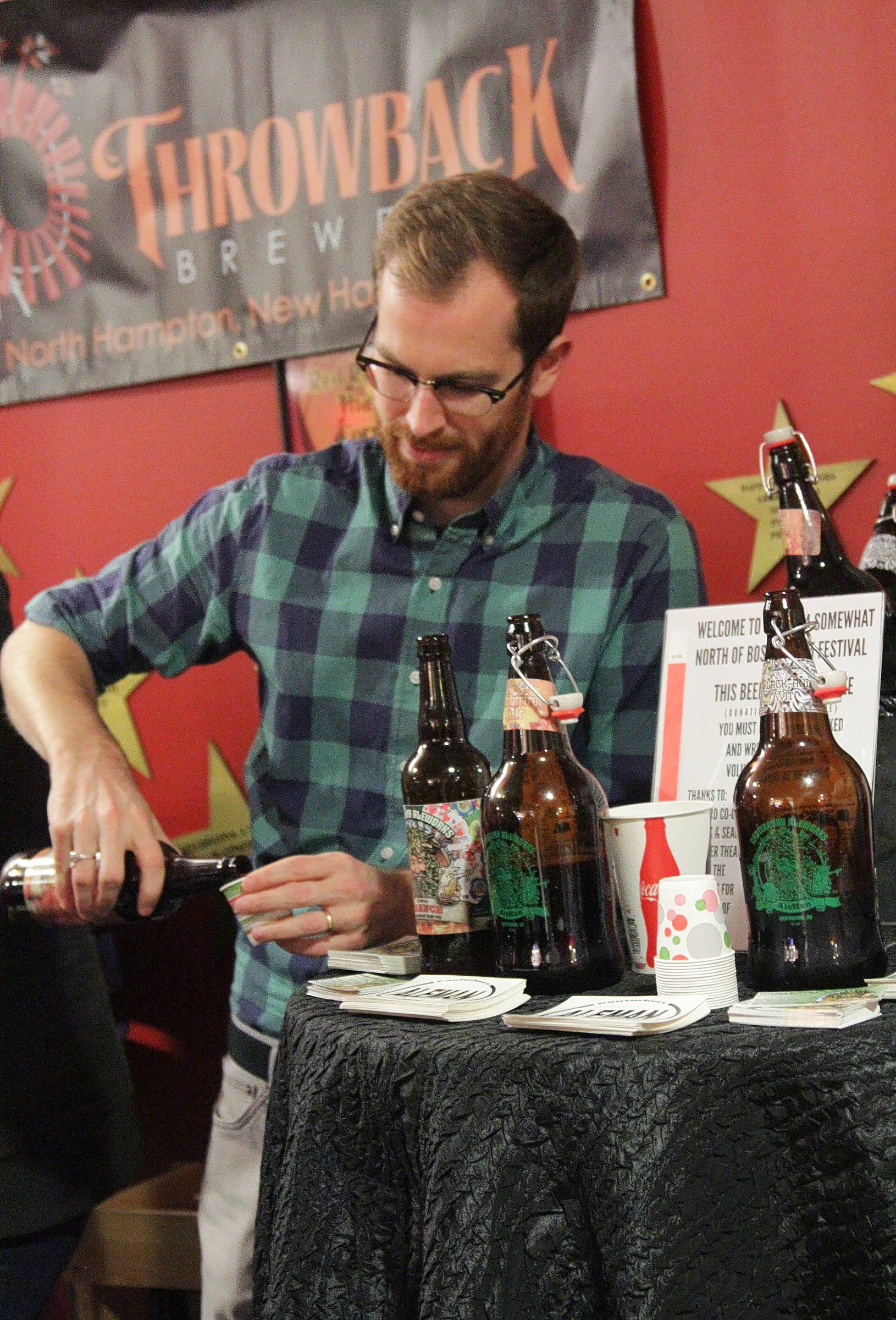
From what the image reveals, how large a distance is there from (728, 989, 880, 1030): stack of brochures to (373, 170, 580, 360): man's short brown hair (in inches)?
36.0

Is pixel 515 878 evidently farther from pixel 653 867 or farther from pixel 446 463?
pixel 446 463

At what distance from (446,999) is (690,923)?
179 mm

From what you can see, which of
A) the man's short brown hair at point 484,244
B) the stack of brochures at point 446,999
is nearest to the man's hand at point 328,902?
Result: the stack of brochures at point 446,999

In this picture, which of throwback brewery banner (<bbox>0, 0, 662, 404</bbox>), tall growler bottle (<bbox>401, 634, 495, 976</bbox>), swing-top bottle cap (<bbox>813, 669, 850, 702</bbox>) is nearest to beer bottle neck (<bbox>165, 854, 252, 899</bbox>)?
tall growler bottle (<bbox>401, 634, 495, 976</bbox>)

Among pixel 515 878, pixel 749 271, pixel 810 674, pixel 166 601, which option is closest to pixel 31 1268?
pixel 166 601

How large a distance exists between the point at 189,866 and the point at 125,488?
1.40m

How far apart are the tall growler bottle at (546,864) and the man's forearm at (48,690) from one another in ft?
1.90

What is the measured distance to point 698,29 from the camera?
1.99 metres

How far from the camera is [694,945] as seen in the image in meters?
0.86

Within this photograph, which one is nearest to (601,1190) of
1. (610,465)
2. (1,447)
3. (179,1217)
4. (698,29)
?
(179,1217)

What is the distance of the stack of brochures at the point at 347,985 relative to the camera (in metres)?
0.97

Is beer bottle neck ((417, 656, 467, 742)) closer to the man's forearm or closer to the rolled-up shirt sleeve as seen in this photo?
the man's forearm

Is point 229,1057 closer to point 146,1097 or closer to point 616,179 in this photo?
point 146,1097

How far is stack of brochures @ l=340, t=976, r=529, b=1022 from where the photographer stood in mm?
861
